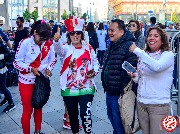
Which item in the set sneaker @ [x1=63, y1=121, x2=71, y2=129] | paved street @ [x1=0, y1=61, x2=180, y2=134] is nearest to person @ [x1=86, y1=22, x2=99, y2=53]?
paved street @ [x1=0, y1=61, x2=180, y2=134]

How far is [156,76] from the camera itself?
11.2ft

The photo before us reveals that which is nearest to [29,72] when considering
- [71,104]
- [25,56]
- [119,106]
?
[25,56]

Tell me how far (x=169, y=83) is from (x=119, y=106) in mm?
677

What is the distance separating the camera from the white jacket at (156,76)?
10.8 ft

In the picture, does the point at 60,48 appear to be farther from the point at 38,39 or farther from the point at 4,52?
the point at 4,52

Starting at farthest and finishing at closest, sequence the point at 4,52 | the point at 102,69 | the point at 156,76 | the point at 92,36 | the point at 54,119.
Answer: the point at 92,36 → the point at 4,52 → the point at 54,119 → the point at 102,69 → the point at 156,76

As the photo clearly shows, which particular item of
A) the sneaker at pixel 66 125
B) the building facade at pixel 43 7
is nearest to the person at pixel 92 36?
the sneaker at pixel 66 125

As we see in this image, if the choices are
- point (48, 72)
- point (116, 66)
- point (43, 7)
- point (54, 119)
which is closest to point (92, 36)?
point (54, 119)

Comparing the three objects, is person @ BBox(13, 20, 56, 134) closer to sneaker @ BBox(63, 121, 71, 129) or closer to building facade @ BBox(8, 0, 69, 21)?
sneaker @ BBox(63, 121, 71, 129)

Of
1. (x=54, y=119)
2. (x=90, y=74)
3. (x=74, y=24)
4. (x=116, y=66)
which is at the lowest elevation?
(x=54, y=119)

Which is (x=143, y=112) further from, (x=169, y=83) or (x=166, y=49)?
(x=166, y=49)

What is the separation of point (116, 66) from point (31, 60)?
137 cm

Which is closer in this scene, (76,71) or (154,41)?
(154,41)

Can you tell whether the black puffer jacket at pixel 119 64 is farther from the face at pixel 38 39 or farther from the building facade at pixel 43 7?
the building facade at pixel 43 7
